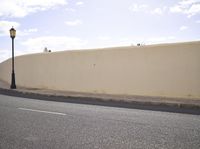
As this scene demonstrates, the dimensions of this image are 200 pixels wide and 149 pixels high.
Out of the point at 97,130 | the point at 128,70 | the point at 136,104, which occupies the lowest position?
the point at 97,130

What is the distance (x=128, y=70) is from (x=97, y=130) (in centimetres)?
908

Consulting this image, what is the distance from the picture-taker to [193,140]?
6.02 metres

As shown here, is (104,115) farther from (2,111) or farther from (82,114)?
(2,111)

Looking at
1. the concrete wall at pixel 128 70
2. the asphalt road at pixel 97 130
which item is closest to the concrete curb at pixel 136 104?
the asphalt road at pixel 97 130

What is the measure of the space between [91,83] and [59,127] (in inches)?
410

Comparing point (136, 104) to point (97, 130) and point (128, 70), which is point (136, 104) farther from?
point (97, 130)

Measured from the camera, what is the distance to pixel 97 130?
7000mm

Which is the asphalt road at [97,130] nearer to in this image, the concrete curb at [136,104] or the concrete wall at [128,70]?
the concrete curb at [136,104]

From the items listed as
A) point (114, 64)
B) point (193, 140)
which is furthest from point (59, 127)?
point (114, 64)

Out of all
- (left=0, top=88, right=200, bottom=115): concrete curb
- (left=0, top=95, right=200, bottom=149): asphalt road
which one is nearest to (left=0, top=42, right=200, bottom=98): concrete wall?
(left=0, top=88, right=200, bottom=115): concrete curb

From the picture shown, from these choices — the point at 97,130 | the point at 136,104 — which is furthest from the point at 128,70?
the point at 97,130

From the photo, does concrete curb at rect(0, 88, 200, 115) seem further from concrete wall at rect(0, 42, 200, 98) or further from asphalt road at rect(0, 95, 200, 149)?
concrete wall at rect(0, 42, 200, 98)

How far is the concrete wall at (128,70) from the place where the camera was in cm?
1368

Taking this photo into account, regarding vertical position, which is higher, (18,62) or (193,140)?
(18,62)
